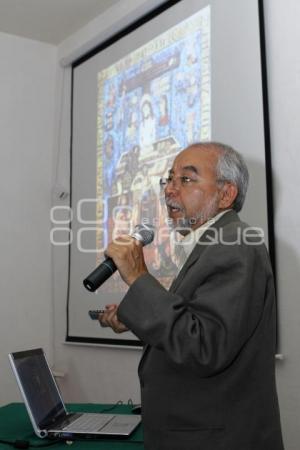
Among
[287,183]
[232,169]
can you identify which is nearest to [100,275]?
[232,169]

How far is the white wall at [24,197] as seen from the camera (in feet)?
11.5

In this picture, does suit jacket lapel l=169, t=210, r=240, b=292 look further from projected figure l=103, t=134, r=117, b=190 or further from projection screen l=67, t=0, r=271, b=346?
projected figure l=103, t=134, r=117, b=190

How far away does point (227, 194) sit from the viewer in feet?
4.73

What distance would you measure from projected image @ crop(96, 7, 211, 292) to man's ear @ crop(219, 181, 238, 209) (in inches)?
42.2

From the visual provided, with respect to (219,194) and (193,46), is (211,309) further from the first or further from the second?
(193,46)

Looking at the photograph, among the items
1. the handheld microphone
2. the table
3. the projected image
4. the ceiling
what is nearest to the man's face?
the handheld microphone

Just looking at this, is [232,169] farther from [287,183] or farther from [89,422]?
[89,422]

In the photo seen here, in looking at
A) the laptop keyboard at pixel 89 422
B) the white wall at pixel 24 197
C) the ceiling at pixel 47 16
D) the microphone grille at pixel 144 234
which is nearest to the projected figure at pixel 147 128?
the ceiling at pixel 47 16

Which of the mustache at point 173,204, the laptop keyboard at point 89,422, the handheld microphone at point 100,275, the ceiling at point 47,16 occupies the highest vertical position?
the ceiling at point 47,16

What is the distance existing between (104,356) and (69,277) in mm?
619

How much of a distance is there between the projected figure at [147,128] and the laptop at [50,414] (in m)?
1.40

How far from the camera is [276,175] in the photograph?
6.91ft

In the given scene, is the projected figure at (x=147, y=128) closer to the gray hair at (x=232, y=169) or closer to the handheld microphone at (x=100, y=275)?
the gray hair at (x=232, y=169)

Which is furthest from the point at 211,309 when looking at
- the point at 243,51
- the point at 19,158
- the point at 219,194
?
the point at 19,158
